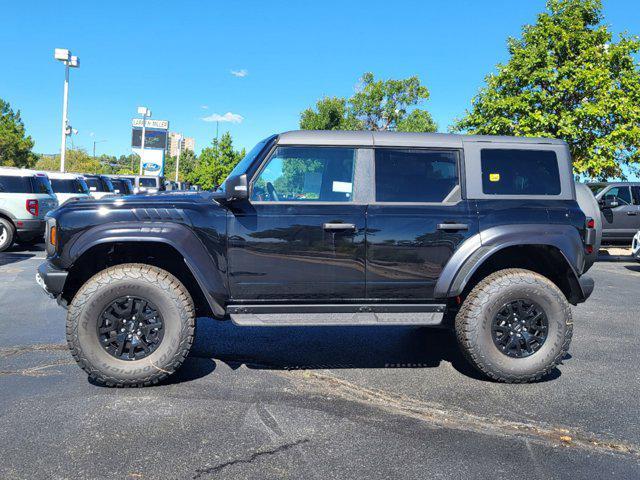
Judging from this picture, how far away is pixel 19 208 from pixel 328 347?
32.9 feet

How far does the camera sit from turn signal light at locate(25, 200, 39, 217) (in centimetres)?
1227

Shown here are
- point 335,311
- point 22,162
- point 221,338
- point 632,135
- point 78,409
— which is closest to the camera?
point 78,409

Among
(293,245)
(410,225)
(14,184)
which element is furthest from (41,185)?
(410,225)

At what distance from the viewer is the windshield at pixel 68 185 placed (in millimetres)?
16219

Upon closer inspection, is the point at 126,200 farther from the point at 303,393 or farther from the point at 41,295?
the point at 41,295

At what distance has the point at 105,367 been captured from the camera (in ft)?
12.9

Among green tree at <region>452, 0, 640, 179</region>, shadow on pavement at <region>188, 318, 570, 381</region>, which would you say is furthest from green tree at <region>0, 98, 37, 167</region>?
shadow on pavement at <region>188, 318, 570, 381</region>

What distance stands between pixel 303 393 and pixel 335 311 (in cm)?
68

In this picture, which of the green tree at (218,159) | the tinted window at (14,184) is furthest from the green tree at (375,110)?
the tinted window at (14,184)

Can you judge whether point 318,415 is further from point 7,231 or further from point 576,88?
point 576,88

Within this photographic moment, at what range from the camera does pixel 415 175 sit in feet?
14.3

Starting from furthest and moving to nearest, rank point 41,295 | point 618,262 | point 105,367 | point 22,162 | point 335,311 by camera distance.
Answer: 1. point 22,162
2. point 618,262
3. point 41,295
4. point 335,311
5. point 105,367

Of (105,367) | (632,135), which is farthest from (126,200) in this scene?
(632,135)

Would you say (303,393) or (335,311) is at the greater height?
(335,311)
